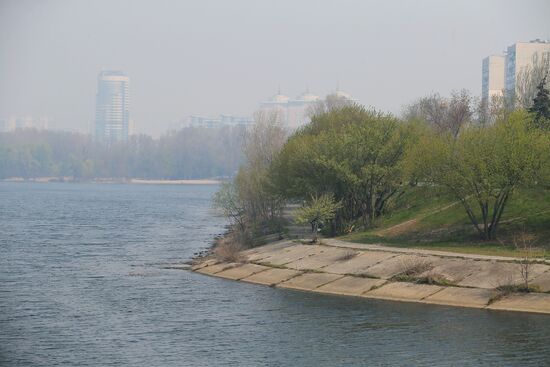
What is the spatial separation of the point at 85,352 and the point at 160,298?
13237mm

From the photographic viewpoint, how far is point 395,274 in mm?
53094

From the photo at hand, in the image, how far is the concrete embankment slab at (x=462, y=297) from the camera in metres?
46.9

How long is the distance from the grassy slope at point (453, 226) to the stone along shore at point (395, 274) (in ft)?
9.78

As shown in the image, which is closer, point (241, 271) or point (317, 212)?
point (241, 271)

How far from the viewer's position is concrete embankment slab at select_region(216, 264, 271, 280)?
196 feet

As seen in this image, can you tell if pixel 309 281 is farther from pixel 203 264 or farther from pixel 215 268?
pixel 203 264

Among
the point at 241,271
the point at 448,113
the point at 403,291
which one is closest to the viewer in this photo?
the point at 403,291

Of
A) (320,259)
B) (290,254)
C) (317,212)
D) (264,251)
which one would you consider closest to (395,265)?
(320,259)

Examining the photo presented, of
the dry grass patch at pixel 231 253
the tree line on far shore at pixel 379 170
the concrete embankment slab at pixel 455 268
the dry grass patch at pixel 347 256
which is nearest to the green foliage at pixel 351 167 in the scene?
the tree line on far shore at pixel 379 170

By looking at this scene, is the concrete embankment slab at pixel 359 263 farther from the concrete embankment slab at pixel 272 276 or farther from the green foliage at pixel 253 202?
the green foliage at pixel 253 202

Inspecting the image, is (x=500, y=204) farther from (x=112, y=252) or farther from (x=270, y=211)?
(x=112, y=252)

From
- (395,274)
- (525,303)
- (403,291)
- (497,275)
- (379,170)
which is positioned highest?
(379,170)

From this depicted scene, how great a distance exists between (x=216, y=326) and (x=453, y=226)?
27278 millimetres

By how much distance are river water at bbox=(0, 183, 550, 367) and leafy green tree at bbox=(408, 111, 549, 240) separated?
13.9m
